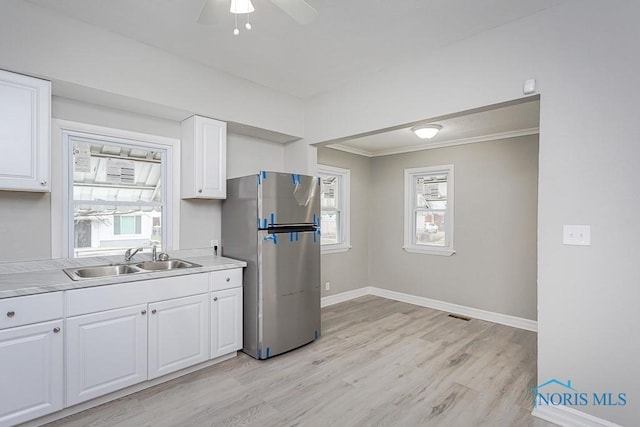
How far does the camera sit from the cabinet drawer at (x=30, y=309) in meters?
1.89

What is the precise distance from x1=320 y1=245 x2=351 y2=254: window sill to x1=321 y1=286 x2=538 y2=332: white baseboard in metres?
0.68

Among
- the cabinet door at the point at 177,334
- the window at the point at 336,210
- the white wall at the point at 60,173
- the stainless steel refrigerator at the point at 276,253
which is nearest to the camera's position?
the white wall at the point at 60,173

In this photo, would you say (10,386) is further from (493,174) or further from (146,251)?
(493,174)

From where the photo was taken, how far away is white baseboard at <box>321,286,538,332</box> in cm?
403

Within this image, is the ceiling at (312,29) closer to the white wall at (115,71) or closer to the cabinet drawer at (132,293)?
the white wall at (115,71)

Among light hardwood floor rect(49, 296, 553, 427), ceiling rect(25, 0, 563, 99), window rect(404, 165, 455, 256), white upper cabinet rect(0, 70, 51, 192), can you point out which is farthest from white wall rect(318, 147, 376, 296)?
white upper cabinet rect(0, 70, 51, 192)

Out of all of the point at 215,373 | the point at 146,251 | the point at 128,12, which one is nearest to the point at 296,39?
the point at 128,12

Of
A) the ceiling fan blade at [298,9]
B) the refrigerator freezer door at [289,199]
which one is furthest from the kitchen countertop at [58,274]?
the ceiling fan blade at [298,9]

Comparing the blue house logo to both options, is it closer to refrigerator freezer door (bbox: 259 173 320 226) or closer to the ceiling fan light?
refrigerator freezer door (bbox: 259 173 320 226)

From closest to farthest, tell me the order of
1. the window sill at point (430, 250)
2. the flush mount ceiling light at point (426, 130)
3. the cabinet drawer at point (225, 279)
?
the cabinet drawer at point (225, 279)
the flush mount ceiling light at point (426, 130)
the window sill at point (430, 250)

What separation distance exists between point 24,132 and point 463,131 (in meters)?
4.33

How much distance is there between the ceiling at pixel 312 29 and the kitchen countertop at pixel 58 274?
6.04 ft

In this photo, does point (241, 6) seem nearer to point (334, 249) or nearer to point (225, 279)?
point (225, 279)

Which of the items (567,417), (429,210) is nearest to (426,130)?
(429,210)
